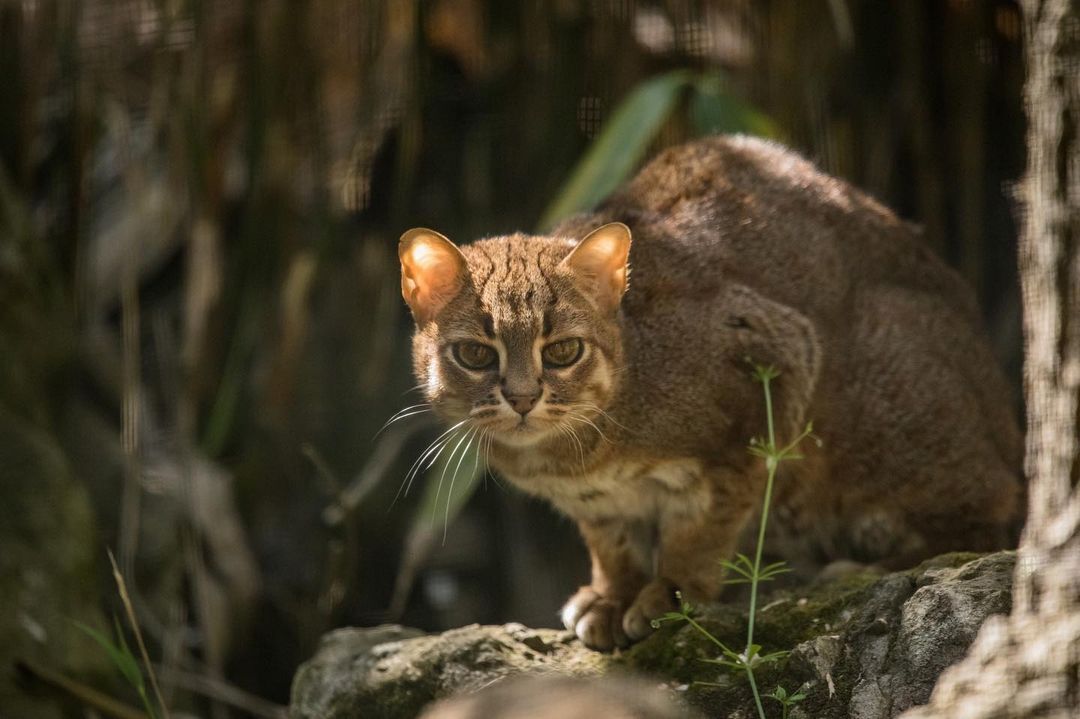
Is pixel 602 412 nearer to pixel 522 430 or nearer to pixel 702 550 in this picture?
pixel 522 430

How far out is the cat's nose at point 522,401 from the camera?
13.6ft

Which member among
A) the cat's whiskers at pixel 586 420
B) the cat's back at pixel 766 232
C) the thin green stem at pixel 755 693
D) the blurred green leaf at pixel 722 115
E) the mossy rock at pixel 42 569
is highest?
the blurred green leaf at pixel 722 115

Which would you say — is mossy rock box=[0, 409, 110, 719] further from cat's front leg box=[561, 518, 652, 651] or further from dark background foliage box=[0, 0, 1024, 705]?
cat's front leg box=[561, 518, 652, 651]

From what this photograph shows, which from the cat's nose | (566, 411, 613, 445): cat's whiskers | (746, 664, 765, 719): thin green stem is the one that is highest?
the cat's nose

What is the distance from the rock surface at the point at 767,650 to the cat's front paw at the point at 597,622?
0.05m

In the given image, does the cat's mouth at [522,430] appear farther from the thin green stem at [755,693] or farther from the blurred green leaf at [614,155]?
the blurred green leaf at [614,155]

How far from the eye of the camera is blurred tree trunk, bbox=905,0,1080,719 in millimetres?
2467

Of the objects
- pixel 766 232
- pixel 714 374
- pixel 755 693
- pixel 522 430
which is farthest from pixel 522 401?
pixel 766 232

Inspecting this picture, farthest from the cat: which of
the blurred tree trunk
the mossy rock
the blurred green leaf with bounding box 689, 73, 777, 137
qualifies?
the mossy rock

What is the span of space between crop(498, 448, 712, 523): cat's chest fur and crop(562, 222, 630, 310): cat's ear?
0.57m

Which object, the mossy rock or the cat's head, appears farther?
the mossy rock

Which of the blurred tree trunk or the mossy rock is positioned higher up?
the blurred tree trunk

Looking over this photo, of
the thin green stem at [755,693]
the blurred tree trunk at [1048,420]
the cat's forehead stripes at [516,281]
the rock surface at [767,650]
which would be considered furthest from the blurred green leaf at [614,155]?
the blurred tree trunk at [1048,420]

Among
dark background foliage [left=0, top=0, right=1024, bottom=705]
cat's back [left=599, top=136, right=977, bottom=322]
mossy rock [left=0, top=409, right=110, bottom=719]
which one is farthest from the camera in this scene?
dark background foliage [left=0, top=0, right=1024, bottom=705]
